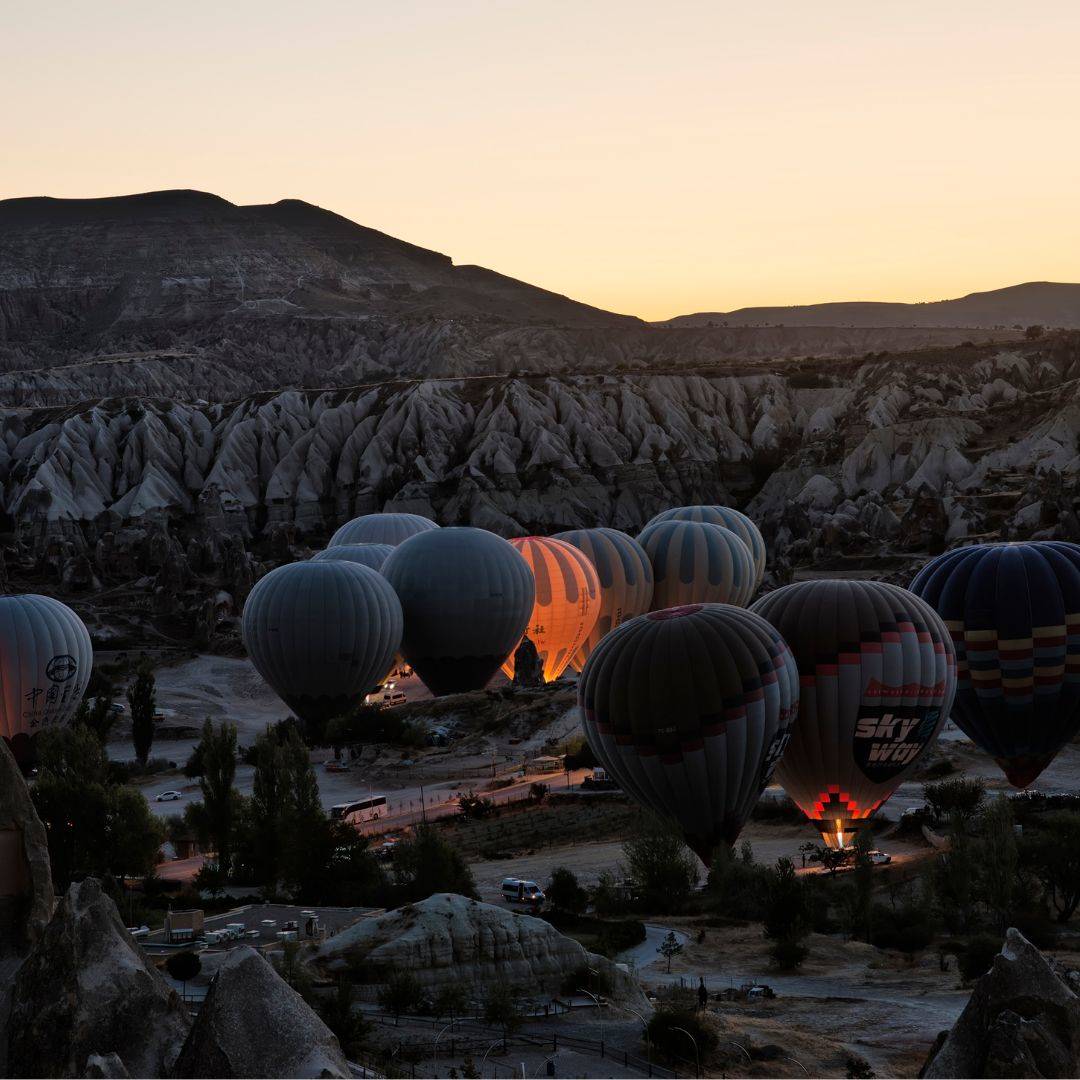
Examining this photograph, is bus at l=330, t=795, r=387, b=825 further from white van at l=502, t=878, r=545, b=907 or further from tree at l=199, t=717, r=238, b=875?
white van at l=502, t=878, r=545, b=907

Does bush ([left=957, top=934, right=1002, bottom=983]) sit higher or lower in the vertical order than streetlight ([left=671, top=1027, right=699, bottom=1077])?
lower

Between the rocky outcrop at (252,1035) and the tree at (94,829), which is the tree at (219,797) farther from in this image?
the rocky outcrop at (252,1035)

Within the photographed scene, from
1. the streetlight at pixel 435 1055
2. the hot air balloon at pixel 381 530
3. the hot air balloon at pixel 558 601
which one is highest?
the hot air balloon at pixel 381 530

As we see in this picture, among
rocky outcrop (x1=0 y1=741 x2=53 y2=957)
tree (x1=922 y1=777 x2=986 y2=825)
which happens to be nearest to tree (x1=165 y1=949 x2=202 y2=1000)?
rocky outcrop (x1=0 y1=741 x2=53 y2=957)

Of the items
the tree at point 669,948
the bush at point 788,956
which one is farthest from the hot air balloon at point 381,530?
the bush at point 788,956

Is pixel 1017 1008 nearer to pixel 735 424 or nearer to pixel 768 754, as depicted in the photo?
pixel 768 754

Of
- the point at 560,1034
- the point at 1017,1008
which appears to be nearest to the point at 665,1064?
the point at 560,1034
